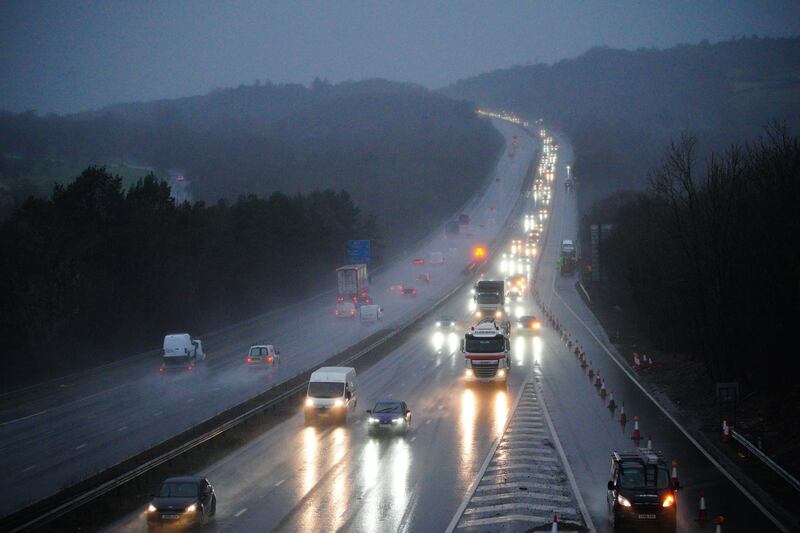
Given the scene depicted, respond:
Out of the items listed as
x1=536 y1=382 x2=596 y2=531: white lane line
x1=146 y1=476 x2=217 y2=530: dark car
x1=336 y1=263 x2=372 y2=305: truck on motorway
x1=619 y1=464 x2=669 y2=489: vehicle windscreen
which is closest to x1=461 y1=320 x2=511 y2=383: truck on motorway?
x1=536 y1=382 x2=596 y2=531: white lane line

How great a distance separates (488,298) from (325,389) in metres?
35.5

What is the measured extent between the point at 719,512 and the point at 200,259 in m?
70.0

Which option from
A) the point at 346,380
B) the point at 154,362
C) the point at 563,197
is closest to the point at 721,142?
the point at 563,197

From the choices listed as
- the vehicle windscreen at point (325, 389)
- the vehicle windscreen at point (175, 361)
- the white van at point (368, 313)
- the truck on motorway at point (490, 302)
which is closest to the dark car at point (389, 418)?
the vehicle windscreen at point (325, 389)

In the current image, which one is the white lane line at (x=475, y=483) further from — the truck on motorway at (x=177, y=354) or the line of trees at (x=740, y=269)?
the truck on motorway at (x=177, y=354)

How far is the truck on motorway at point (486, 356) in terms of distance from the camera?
46.6m

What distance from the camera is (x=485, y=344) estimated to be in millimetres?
47031

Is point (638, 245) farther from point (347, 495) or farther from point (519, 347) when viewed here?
point (347, 495)

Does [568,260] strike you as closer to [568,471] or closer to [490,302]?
[490,302]

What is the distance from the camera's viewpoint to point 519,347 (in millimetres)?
63500

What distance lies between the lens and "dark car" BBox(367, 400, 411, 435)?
114ft

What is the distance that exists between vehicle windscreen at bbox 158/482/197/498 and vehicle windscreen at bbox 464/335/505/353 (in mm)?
25954

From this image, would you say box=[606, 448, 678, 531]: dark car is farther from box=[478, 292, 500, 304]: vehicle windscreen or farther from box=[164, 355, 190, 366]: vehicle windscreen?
box=[478, 292, 500, 304]: vehicle windscreen

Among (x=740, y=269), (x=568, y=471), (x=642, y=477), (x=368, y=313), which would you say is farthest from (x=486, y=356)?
(x=368, y=313)
